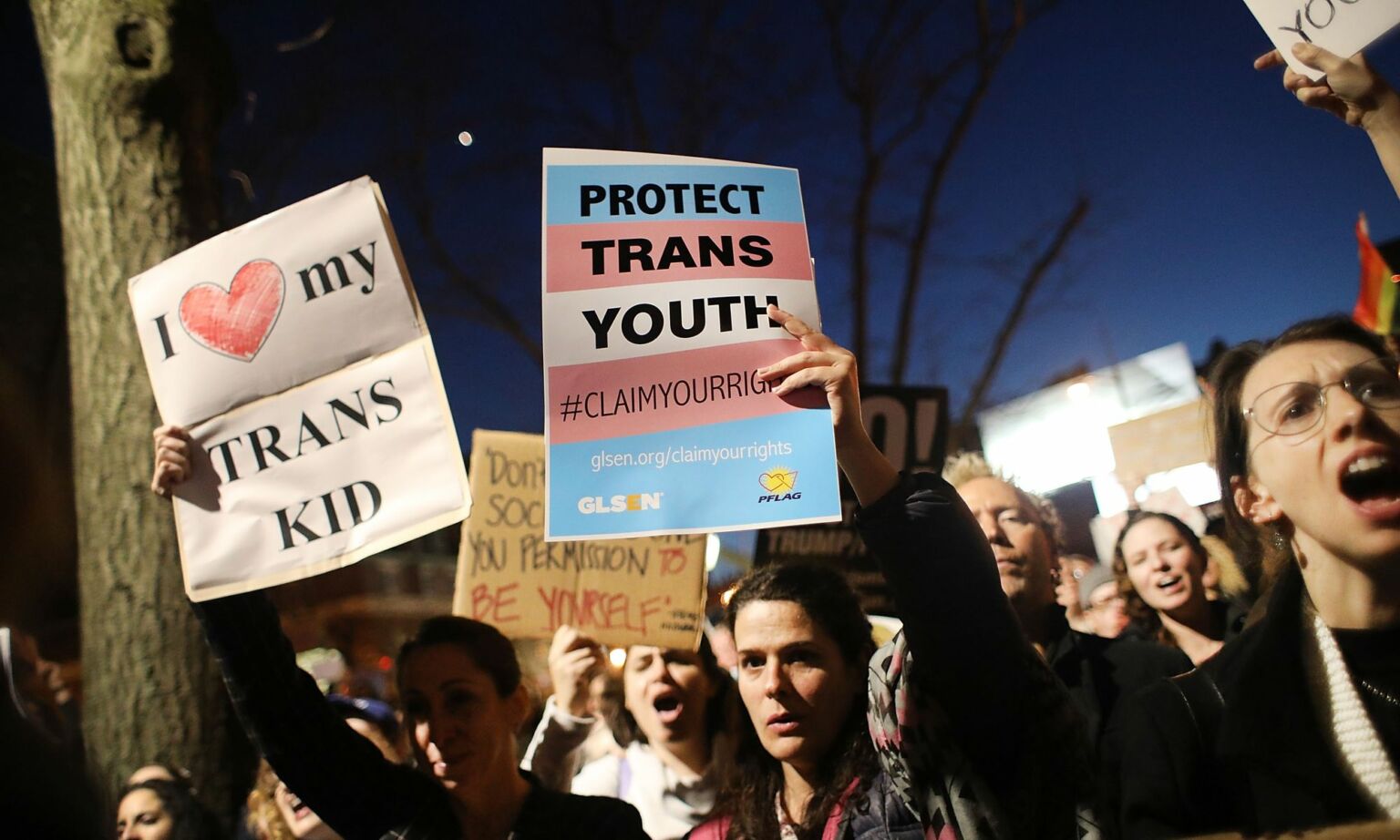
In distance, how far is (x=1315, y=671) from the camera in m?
1.37

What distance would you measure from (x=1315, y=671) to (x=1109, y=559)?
5.46 ft

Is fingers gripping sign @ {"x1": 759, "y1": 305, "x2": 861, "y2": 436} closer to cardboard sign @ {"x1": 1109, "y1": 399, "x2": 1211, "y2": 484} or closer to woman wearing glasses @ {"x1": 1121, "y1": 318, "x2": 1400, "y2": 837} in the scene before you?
woman wearing glasses @ {"x1": 1121, "y1": 318, "x2": 1400, "y2": 837}

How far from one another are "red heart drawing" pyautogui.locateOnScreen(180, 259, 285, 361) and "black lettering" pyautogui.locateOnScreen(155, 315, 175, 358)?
0.17 ft

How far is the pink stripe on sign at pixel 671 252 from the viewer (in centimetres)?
182

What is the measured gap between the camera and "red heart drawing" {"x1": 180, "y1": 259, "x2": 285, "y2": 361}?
195cm

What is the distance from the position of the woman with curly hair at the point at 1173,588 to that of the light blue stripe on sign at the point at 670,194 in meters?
1.45

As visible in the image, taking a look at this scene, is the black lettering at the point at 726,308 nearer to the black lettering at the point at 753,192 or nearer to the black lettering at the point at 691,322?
the black lettering at the point at 691,322

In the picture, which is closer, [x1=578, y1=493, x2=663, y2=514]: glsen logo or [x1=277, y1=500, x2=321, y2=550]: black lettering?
[x1=578, y1=493, x2=663, y2=514]: glsen logo

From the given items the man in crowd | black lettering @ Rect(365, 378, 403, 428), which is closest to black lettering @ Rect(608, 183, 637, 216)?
black lettering @ Rect(365, 378, 403, 428)

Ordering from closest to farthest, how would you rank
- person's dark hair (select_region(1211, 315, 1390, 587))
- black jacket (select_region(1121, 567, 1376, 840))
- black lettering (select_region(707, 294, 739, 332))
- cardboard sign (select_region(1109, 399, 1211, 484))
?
1. black jacket (select_region(1121, 567, 1376, 840))
2. person's dark hair (select_region(1211, 315, 1390, 587))
3. black lettering (select_region(707, 294, 739, 332))
4. cardboard sign (select_region(1109, 399, 1211, 484))

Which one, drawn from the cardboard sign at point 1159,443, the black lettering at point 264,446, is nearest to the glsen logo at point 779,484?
the black lettering at point 264,446

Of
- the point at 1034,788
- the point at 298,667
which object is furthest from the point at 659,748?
the point at 1034,788

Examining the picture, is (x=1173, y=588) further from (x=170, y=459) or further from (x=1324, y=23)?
(x=170, y=459)

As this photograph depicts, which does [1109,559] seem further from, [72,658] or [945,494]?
[72,658]
